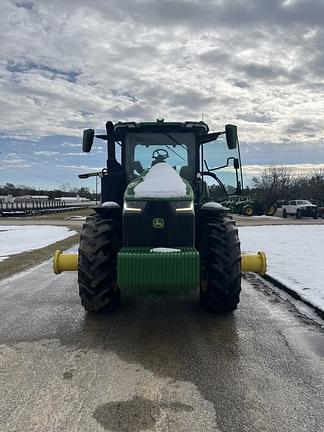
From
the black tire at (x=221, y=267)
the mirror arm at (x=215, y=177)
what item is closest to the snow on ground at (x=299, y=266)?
the black tire at (x=221, y=267)

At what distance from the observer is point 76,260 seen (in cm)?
625

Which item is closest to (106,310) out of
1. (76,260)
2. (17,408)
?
(76,260)

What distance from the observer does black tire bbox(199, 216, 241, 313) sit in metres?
5.59

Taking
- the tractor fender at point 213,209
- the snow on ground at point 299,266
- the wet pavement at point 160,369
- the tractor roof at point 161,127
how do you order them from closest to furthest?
the wet pavement at point 160,369 < the tractor fender at point 213,209 < the tractor roof at point 161,127 < the snow on ground at point 299,266

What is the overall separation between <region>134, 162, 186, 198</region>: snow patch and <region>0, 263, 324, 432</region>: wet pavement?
1664mm

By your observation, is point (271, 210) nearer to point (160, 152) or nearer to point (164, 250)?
point (160, 152)

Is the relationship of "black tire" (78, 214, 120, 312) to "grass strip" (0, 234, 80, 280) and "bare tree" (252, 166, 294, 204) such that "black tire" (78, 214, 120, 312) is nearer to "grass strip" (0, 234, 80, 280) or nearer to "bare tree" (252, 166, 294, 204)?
"grass strip" (0, 234, 80, 280)

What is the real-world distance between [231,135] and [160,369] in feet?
13.0

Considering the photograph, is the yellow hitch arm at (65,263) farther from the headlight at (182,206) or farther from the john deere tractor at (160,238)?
the headlight at (182,206)

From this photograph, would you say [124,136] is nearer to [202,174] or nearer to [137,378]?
[202,174]

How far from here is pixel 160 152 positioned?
279 inches

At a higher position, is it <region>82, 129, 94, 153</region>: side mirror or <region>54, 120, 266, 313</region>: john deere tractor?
<region>82, 129, 94, 153</region>: side mirror

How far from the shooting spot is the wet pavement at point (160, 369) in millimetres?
3164

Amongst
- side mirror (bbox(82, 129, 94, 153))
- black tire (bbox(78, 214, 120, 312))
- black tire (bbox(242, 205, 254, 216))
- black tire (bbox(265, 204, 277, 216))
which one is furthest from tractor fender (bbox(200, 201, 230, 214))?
black tire (bbox(265, 204, 277, 216))
